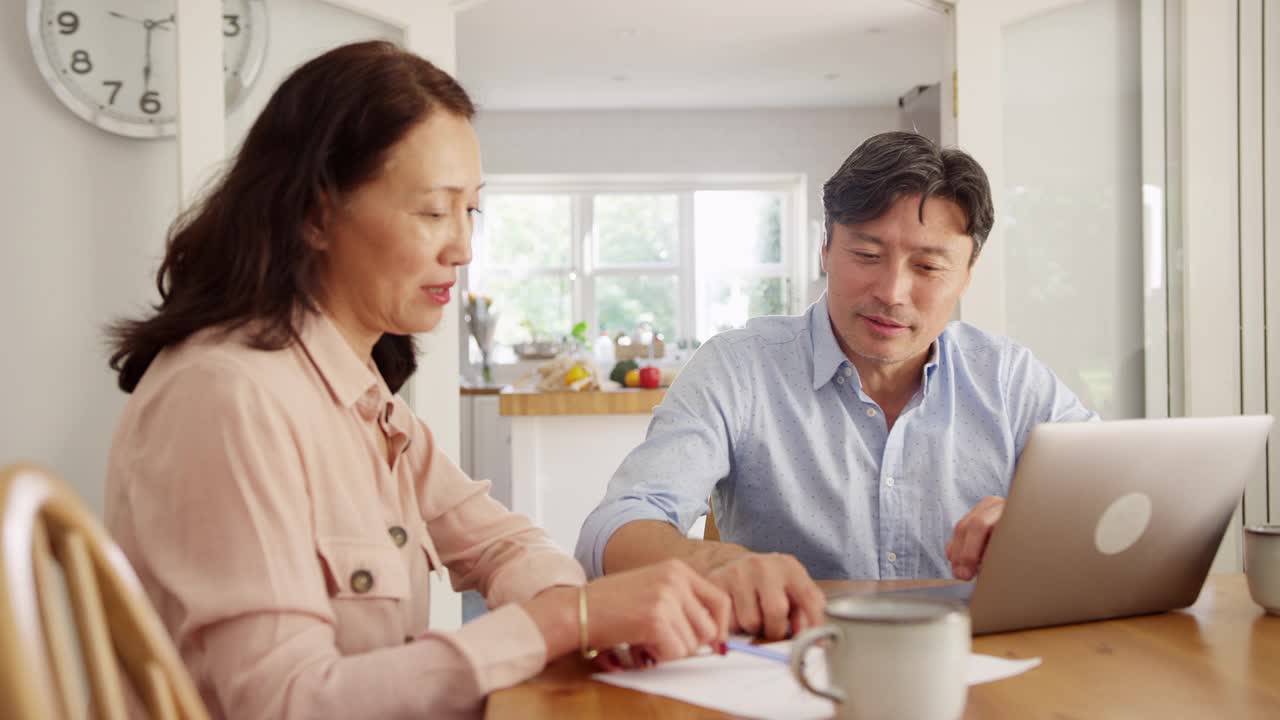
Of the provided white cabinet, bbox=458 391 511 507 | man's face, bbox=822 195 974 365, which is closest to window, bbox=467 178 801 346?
white cabinet, bbox=458 391 511 507

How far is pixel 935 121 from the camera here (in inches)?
206

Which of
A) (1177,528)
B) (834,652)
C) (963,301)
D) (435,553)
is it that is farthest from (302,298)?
(963,301)

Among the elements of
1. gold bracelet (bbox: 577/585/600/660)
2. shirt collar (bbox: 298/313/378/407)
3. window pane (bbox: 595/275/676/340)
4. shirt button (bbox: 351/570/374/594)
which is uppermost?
window pane (bbox: 595/275/676/340)

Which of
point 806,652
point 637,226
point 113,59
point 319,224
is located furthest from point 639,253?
point 806,652

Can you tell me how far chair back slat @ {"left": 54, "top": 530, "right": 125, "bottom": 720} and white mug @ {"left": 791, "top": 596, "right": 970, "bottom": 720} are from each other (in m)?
0.38

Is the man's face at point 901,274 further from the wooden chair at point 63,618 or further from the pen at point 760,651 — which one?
the wooden chair at point 63,618

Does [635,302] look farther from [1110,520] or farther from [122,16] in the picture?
[1110,520]

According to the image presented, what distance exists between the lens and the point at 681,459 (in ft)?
4.90

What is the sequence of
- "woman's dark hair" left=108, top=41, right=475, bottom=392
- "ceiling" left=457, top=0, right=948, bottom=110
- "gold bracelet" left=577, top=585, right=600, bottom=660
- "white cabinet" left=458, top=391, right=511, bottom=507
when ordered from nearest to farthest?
"gold bracelet" left=577, top=585, right=600, bottom=660 < "woman's dark hair" left=108, top=41, right=475, bottom=392 < "ceiling" left=457, top=0, right=948, bottom=110 < "white cabinet" left=458, top=391, right=511, bottom=507

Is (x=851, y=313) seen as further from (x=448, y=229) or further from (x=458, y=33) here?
(x=458, y=33)

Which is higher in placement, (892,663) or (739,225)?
(739,225)

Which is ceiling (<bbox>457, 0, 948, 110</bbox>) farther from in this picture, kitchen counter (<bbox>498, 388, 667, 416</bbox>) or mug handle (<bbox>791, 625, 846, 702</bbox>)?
mug handle (<bbox>791, 625, 846, 702</bbox>)

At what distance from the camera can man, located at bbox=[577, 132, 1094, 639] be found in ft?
5.04

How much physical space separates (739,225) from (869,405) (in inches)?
254
